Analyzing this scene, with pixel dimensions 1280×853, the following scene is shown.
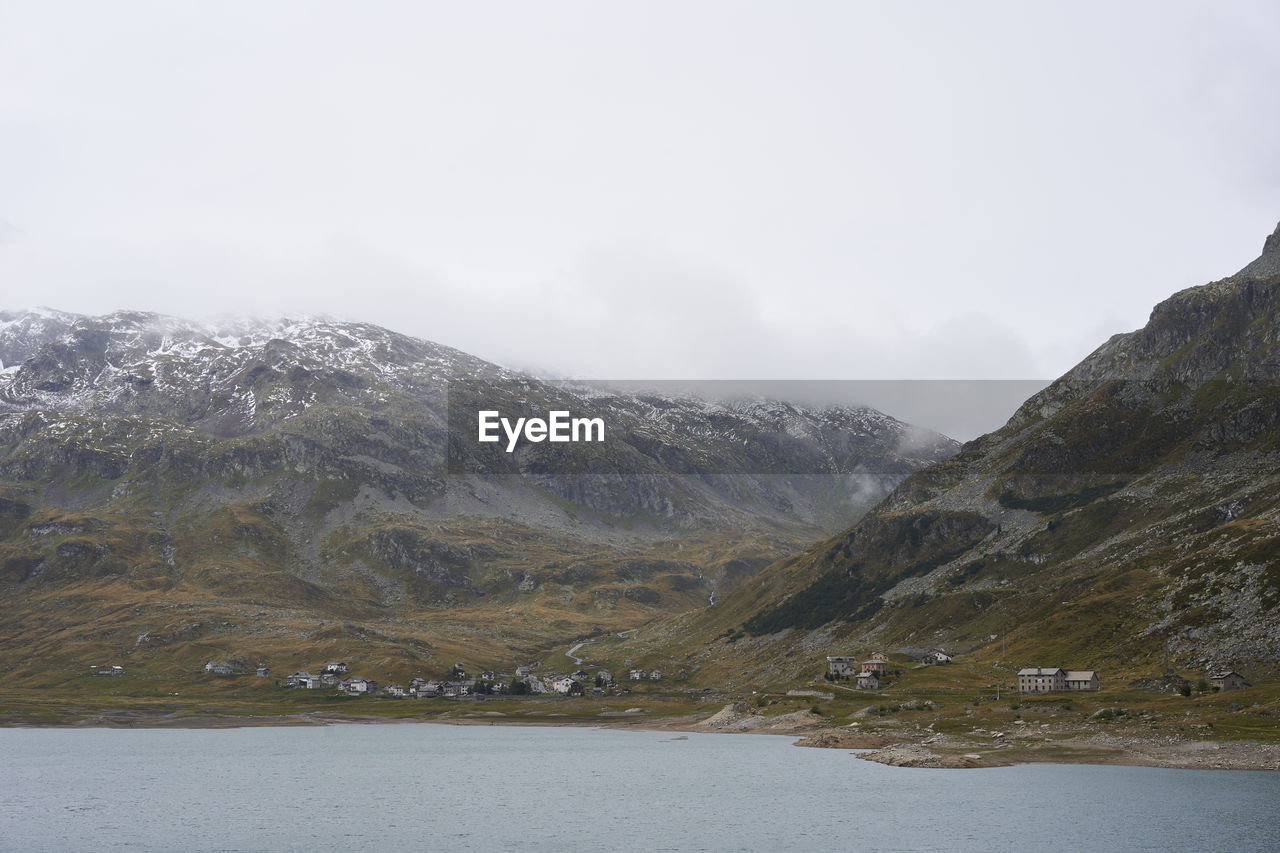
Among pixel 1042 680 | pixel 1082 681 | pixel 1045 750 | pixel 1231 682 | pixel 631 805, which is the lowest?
pixel 631 805

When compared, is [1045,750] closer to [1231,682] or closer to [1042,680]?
[1231,682]

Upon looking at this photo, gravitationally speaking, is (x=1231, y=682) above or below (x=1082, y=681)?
above

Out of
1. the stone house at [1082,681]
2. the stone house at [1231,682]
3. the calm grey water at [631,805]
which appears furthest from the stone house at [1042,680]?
the calm grey water at [631,805]

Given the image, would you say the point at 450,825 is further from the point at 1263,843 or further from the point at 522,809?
the point at 1263,843

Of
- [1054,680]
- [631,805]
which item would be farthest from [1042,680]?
[631,805]

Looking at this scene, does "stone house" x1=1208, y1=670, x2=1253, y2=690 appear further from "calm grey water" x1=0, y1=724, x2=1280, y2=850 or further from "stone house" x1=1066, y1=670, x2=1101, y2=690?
"calm grey water" x1=0, y1=724, x2=1280, y2=850
